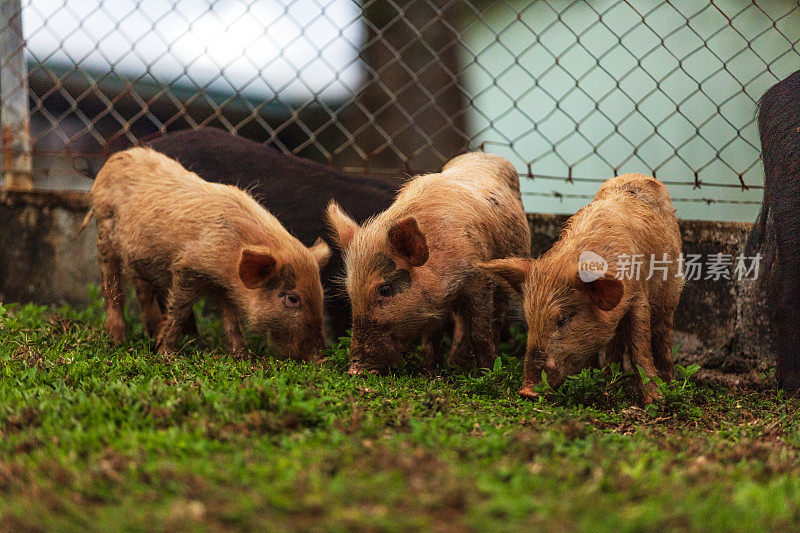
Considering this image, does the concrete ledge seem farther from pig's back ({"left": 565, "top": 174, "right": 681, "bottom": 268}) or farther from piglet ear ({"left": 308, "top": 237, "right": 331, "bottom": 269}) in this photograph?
piglet ear ({"left": 308, "top": 237, "right": 331, "bottom": 269})

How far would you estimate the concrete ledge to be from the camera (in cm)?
543

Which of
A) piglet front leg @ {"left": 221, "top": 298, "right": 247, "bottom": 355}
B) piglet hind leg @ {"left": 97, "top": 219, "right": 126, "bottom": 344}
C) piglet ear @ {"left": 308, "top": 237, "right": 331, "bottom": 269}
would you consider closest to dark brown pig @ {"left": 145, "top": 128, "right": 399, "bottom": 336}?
piglet ear @ {"left": 308, "top": 237, "right": 331, "bottom": 269}

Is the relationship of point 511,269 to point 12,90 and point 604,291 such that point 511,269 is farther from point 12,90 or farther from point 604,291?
point 12,90

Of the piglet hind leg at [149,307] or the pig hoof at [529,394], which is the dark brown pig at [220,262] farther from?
the pig hoof at [529,394]

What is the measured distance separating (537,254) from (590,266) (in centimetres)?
197

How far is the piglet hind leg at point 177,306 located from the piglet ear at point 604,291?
249 cm

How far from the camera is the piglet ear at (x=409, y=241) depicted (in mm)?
4375

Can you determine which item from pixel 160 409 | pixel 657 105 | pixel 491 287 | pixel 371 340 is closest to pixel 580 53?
pixel 657 105

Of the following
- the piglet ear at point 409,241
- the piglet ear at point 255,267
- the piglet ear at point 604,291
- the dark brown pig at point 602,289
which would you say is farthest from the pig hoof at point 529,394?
the piglet ear at point 255,267

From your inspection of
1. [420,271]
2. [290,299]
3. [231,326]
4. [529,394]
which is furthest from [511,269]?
[231,326]

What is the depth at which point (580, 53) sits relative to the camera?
7.91 metres

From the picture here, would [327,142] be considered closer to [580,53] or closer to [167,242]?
[580,53]

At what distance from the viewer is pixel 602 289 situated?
4027 mm

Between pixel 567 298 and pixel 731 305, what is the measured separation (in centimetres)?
212
